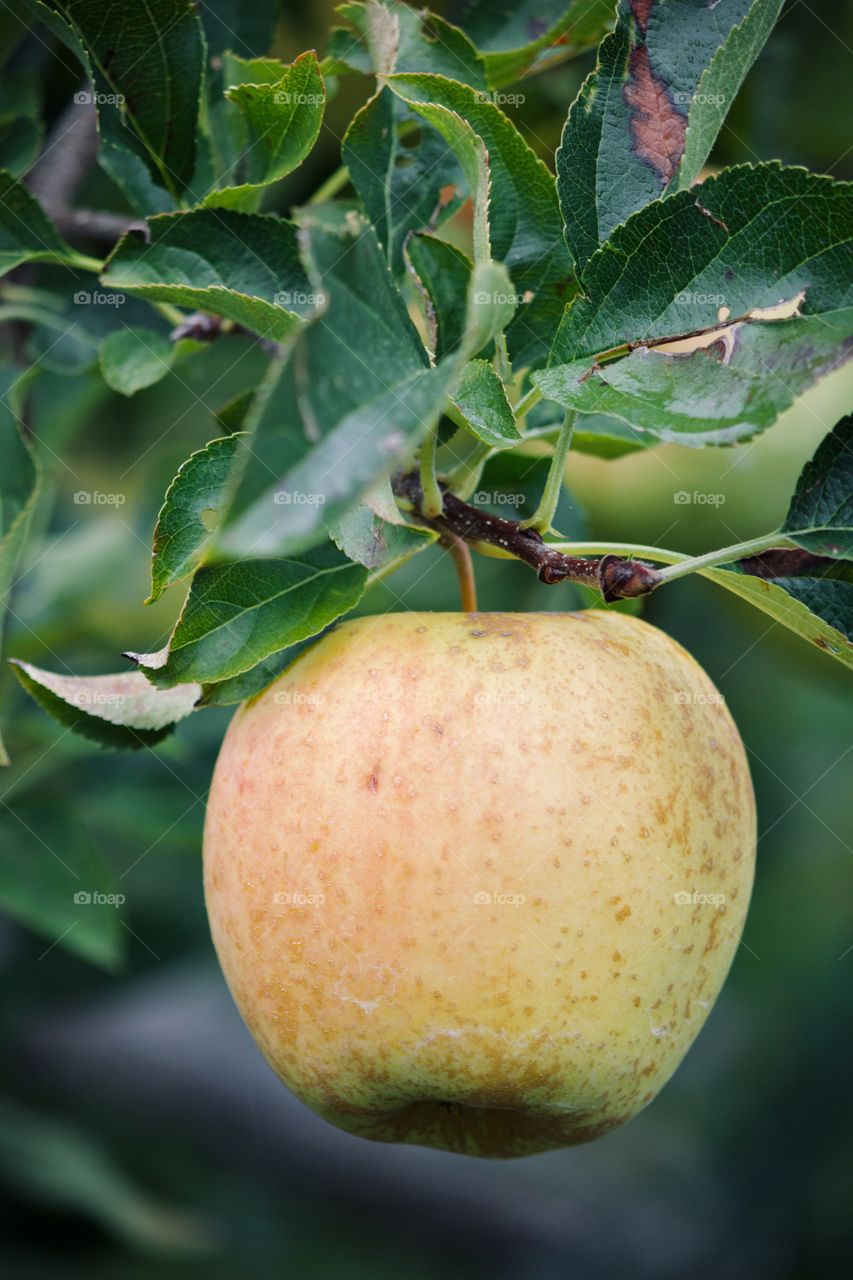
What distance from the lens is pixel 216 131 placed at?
0.83 metres

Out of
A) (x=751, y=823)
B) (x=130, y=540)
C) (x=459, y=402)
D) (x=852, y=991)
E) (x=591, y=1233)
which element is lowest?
(x=591, y=1233)

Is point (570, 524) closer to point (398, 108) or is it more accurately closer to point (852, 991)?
point (398, 108)

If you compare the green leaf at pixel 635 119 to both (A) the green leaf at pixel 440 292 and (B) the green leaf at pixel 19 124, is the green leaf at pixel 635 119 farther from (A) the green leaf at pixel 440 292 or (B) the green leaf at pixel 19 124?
(B) the green leaf at pixel 19 124

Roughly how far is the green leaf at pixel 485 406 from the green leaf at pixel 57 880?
0.77 metres

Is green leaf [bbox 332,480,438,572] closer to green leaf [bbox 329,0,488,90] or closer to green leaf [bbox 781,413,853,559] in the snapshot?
green leaf [bbox 781,413,853,559]

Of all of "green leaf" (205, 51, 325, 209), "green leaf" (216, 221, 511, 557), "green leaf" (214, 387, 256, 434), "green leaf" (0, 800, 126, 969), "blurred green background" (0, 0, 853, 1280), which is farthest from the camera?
"blurred green background" (0, 0, 853, 1280)

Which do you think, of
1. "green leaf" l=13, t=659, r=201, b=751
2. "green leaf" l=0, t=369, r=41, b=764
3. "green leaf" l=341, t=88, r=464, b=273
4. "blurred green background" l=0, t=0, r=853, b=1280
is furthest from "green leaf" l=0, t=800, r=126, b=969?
"green leaf" l=341, t=88, r=464, b=273

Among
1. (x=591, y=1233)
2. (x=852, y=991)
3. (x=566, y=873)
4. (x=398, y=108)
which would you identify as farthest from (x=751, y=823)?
(x=591, y=1233)

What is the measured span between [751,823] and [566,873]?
171mm

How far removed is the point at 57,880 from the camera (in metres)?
1.19

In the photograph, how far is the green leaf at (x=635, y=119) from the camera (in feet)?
1.94

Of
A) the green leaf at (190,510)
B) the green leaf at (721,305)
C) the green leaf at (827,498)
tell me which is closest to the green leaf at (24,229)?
the green leaf at (190,510)

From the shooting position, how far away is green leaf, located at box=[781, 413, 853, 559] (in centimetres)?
57

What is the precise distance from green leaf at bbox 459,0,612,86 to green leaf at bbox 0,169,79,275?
34cm
